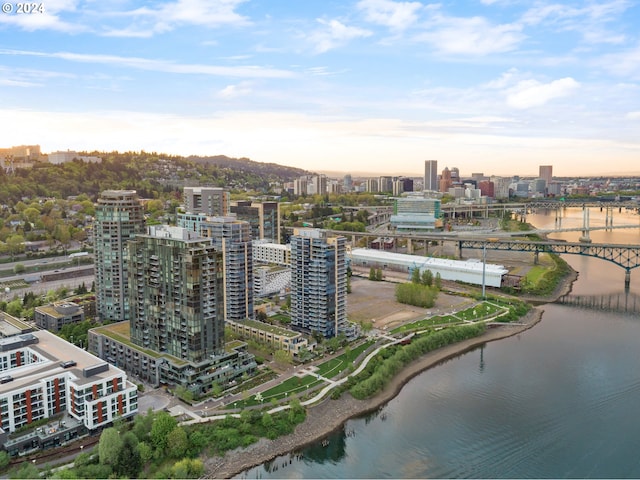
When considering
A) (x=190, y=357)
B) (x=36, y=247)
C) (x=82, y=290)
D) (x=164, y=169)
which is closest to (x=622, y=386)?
(x=190, y=357)

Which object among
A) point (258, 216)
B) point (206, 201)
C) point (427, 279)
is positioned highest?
point (206, 201)

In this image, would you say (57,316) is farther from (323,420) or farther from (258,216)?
(258,216)

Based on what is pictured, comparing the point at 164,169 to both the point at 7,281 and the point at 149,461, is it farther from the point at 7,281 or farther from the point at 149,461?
the point at 149,461

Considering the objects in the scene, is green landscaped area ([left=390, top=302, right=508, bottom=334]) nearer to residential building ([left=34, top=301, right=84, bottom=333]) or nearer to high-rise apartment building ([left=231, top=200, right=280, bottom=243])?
residential building ([left=34, top=301, right=84, bottom=333])

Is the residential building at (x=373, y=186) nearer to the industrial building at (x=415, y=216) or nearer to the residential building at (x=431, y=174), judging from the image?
the residential building at (x=431, y=174)

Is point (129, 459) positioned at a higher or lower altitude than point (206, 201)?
lower

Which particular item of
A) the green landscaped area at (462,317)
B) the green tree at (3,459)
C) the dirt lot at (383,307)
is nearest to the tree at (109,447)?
the green tree at (3,459)

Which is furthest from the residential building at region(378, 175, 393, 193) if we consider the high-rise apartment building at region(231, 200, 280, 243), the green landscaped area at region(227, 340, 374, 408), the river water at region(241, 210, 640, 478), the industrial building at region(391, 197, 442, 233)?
the green landscaped area at region(227, 340, 374, 408)

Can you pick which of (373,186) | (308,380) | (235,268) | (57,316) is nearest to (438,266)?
(235,268)
